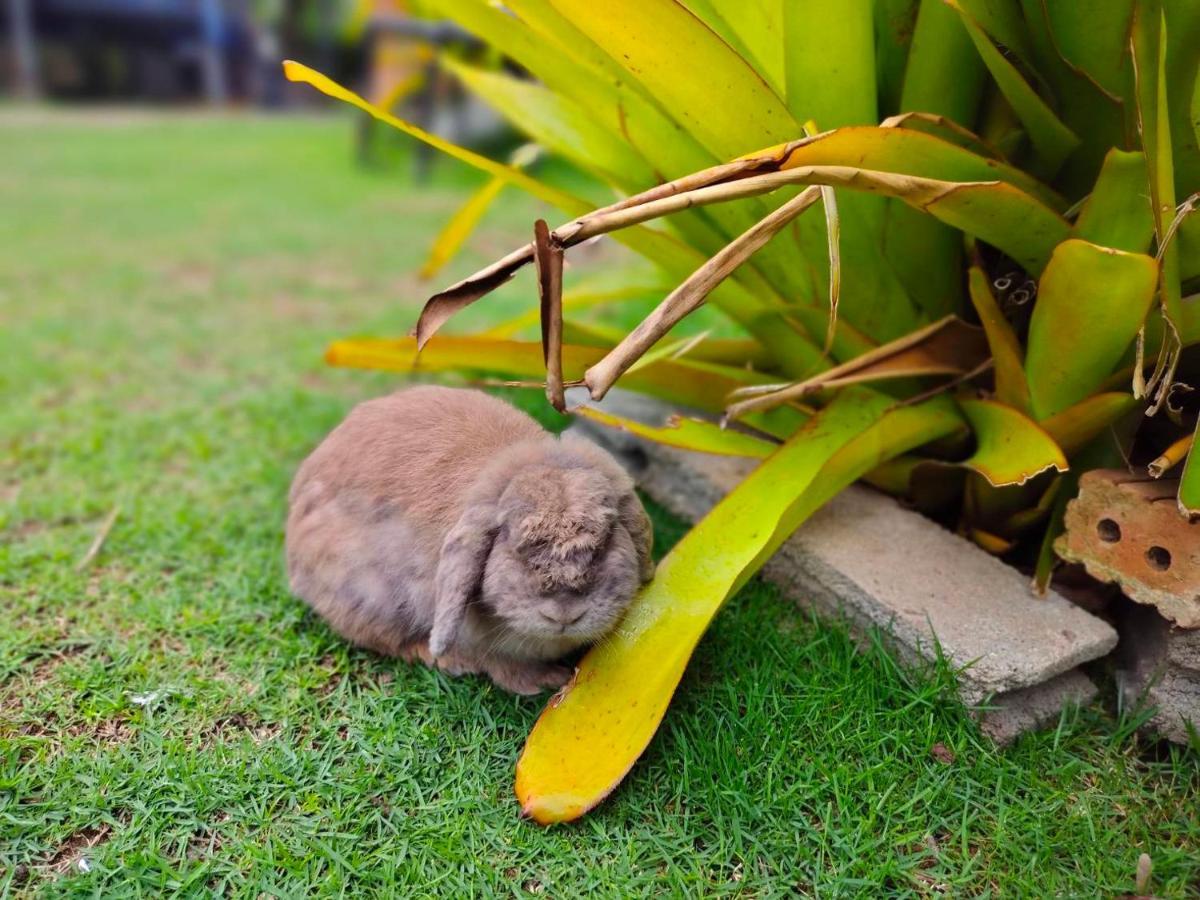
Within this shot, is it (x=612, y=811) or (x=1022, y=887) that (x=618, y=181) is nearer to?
(x=612, y=811)

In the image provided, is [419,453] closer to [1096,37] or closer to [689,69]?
[689,69]

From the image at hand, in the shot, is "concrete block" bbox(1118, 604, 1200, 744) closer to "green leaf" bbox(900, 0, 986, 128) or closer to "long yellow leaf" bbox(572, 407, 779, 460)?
"long yellow leaf" bbox(572, 407, 779, 460)

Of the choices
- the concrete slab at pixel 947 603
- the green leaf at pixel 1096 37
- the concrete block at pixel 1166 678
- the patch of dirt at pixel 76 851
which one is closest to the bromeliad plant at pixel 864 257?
the green leaf at pixel 1096 37

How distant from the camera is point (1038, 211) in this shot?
1.67m

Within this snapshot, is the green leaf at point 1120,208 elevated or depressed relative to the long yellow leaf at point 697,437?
elevated

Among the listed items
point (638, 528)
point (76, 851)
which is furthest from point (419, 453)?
point (76, 851)

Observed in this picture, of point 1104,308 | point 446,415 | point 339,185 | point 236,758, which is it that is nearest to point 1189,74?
point 1104,308


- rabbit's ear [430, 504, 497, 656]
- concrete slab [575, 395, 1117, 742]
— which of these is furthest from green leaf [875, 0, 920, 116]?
rabbit's ear [430, 504, 497, 656]

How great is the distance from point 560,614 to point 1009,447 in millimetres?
974

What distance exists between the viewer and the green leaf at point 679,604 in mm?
1603

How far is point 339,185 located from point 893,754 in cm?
704

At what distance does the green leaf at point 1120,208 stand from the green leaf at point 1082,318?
0.44ft

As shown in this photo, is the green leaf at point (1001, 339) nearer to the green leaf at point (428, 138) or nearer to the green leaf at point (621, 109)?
the green leaf at point (621, 109)

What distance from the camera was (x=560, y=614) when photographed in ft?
5.45
